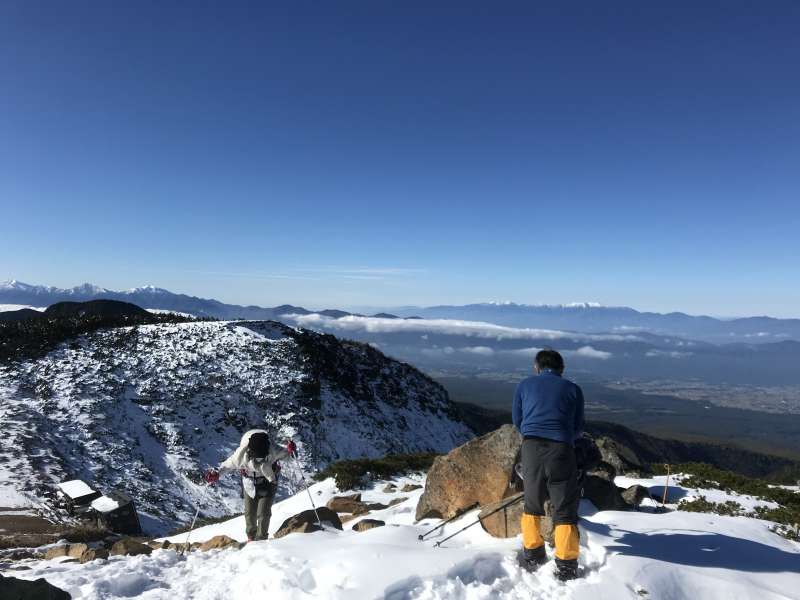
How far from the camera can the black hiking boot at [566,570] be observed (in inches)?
218

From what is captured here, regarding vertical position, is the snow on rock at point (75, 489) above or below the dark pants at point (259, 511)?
below

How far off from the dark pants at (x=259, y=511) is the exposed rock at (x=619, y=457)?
860cm

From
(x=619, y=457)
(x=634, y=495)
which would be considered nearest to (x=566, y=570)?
(x=634, y=495)

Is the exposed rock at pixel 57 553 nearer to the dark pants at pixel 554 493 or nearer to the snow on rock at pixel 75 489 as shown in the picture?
the dark pants at pixel 554 493

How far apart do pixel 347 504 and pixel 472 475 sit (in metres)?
5.73

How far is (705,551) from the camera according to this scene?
6297 millimetres

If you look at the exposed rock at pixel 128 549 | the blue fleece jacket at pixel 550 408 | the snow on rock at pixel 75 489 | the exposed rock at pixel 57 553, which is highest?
the blue fleece jacket at pixel 550 408

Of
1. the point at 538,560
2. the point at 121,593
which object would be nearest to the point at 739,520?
the point at 538,560

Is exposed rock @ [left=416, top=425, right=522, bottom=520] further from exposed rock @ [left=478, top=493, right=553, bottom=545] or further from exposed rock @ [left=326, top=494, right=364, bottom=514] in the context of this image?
exposed rock @ [left=326, top=494, right=364, bottom=514]

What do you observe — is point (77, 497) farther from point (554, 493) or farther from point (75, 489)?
point (554, 493)

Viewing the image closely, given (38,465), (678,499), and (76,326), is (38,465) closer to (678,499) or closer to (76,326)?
(76,326)

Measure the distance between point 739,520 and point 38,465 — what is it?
82.0 feet

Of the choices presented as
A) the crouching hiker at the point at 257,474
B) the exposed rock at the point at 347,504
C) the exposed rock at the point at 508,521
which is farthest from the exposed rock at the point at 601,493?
the exposed rock at the point at 347,504

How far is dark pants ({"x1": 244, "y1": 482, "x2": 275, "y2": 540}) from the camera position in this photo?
909 centimetres
